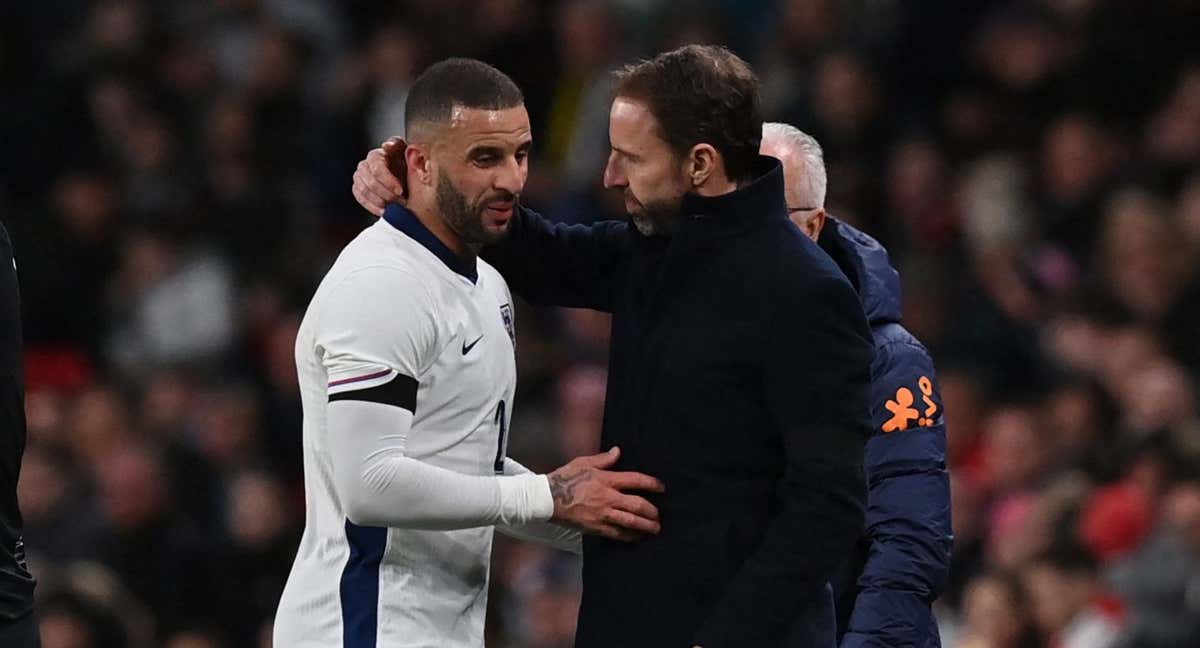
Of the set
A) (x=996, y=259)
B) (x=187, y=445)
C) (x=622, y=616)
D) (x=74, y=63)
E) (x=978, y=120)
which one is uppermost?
(x=74, y=63)

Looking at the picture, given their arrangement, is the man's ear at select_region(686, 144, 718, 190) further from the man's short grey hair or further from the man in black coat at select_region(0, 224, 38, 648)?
the man in black coat at select_region(0, 224, 38, 648)

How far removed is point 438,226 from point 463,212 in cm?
7

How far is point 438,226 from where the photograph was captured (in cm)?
389

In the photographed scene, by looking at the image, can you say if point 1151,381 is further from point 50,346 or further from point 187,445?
point 50,346

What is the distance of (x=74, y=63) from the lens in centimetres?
1092

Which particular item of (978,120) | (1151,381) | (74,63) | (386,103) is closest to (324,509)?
(1151,381)

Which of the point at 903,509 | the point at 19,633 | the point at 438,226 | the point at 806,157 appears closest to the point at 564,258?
the point at 438,226

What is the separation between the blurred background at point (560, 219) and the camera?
7.08 metres

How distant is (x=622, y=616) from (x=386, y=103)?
6714 millimetres

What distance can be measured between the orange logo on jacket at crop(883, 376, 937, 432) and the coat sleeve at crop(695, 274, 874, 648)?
55 centimetres

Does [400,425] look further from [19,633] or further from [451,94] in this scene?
[19,633]

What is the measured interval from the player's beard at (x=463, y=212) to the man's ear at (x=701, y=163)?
0.38 meters

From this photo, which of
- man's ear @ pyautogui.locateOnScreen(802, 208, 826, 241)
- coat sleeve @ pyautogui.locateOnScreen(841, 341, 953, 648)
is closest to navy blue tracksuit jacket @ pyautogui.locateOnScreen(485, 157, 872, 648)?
coat sleeve @ pyautogui.locateOnScreen(841, 341, 953, 648)

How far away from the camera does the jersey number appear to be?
13.0 feet
